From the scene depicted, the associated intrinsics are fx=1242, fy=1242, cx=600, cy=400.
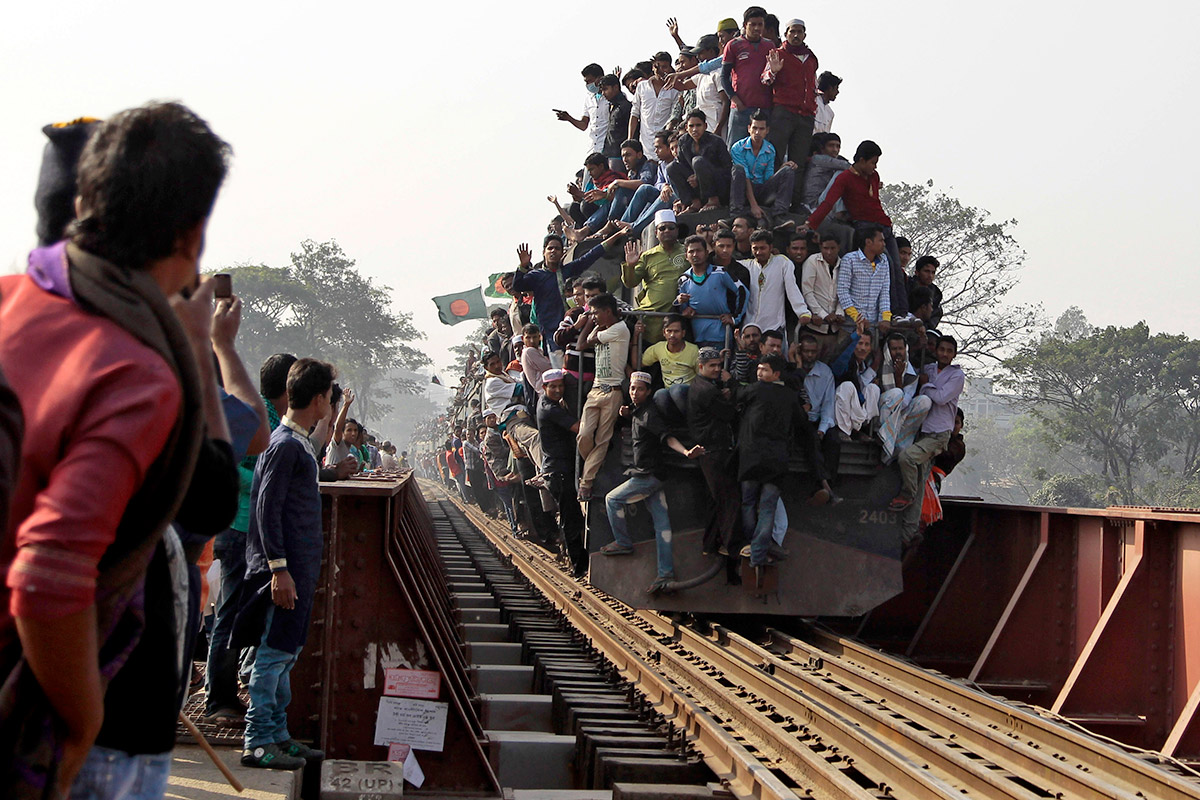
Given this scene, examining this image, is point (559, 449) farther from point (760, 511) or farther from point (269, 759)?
point (269, 759)

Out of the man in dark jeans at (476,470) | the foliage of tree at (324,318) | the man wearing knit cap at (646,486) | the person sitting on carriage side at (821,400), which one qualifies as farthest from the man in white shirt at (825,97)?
the foliage of tree at (324,318)

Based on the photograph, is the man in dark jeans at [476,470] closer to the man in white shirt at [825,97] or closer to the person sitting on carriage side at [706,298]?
the man in white shirt at [825,97]

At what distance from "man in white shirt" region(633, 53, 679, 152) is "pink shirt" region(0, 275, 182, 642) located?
13462mm

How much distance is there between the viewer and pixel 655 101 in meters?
15.2

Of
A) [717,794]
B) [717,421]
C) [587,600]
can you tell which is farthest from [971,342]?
[717,794]

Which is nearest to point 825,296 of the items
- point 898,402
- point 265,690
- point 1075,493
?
point 898,402

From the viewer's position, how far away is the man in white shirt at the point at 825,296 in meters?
10.3

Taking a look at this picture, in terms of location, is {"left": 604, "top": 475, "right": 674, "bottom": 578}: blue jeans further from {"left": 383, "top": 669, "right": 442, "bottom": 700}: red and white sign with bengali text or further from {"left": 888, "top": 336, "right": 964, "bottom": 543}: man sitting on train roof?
{"left": 383, "top": 669, "right": 442, "bottom": 700}: red and white sign with bengali text

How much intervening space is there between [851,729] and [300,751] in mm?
3043

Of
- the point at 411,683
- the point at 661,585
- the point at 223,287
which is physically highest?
the point at 223,287

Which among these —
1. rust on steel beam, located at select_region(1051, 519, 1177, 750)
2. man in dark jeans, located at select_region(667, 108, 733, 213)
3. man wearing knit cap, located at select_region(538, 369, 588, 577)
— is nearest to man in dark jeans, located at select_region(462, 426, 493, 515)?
man wearing knit cap, located at select_region(538, 369, 588, 577)

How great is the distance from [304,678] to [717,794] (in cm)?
194

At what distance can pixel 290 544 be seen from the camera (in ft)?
15.1

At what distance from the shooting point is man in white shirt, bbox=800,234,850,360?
1027 centimetres
